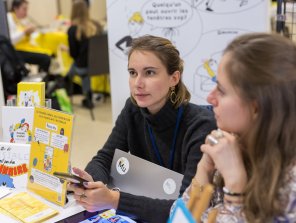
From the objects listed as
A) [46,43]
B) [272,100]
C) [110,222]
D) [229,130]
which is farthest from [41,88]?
[46,43]

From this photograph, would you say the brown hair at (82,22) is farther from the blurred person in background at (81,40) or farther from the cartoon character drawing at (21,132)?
the cartoon character drawing at (21,132)

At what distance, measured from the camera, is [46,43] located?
5387 millimetres

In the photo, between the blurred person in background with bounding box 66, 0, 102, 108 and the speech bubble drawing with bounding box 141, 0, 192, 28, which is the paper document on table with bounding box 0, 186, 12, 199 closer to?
the speech bubble drawing with bounding box 141, 0, 192, 28

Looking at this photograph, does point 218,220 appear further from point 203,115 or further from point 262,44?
point 203,115

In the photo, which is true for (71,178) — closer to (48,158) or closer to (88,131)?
(48,158)

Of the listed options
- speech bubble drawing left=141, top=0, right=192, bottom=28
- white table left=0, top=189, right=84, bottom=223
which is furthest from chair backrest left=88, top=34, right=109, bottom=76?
white table left=0, top=189, right=84, bottom=223

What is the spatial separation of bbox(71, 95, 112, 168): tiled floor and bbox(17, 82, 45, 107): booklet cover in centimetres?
162

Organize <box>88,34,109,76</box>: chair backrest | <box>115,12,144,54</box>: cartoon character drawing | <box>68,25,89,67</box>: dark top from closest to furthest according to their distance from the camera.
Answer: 1. <box>115,12,144,54</box>: cartoon character drawing
2. <box>88,34,109,76</box>: chair backrest
3. <box>68,25,89,67</box>: dark top

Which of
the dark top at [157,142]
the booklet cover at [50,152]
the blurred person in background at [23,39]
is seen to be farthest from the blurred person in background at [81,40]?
the booklet cover at [50,152]

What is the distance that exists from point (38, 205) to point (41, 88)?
0.46 meters

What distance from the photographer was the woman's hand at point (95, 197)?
1.25 meters

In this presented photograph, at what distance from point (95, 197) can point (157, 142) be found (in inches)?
16.8

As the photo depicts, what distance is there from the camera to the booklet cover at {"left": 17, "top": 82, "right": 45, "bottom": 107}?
156cm

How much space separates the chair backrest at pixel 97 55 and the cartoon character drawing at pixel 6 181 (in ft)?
9.35
